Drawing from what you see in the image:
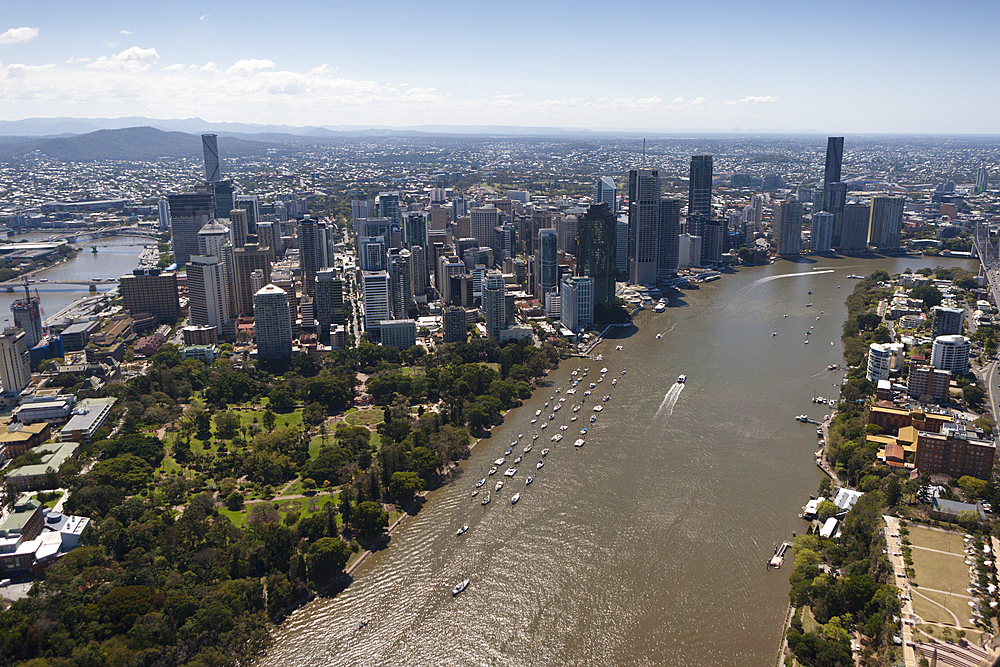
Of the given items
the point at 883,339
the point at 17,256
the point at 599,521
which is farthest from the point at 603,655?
the point at 17,256

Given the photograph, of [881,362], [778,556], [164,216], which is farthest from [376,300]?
[164,216]

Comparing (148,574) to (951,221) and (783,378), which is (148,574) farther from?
(951,221)

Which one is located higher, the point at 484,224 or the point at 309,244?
the point at 484,224

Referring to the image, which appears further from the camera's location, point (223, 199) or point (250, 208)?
point (250, 208)

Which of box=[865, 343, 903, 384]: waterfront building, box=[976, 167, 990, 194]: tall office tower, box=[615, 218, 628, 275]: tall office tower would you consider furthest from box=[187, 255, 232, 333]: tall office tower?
box=[976, 167, 990, 194]: tall office tower

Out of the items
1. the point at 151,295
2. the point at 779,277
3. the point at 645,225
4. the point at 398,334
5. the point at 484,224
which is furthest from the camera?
the point at 484,224

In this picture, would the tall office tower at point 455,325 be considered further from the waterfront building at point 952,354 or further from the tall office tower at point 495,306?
the waterfront building at point 952,354

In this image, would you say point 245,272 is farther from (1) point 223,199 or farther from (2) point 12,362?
(1) point 223,199
